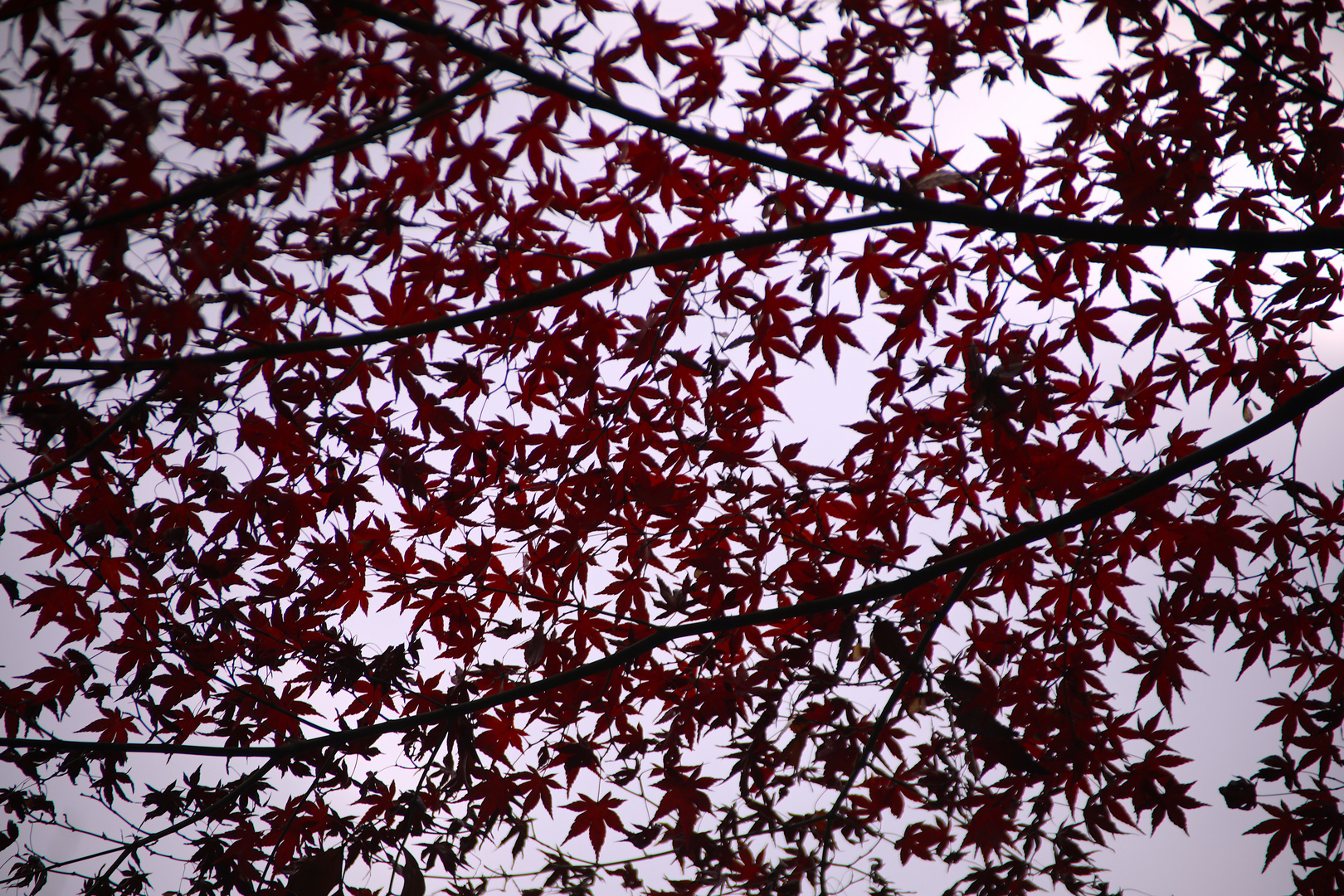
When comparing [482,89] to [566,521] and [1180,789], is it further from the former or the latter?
[1180,789]

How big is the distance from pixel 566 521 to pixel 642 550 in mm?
410

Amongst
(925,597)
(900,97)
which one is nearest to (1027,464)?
(925,597)

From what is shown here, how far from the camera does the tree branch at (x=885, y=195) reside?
5.16 feet

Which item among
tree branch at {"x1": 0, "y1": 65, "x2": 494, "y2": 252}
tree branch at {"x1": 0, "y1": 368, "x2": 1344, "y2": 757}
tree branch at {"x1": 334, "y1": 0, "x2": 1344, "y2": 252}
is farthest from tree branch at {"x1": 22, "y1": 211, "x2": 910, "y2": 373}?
tree branch at {"x1": 0, "y1": 368, "x2": 1344, "y2": 757}

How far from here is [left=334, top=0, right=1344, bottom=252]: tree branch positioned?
62.0 inches

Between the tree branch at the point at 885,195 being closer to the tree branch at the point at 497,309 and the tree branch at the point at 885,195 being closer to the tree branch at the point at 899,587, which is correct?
the tree branch at the point at 497,309

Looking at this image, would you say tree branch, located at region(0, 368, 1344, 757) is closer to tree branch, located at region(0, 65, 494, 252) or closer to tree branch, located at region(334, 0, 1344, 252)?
tree branch, located at region(334, 0, 1344, 252)

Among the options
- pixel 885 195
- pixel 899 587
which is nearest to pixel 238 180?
pixel 885 195

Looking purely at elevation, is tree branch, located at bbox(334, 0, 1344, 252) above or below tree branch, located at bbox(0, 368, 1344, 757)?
above

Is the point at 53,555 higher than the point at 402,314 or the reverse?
the reverse

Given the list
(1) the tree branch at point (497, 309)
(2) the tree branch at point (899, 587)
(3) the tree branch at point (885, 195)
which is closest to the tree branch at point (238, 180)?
(3) the tree branch at point (885, 195)

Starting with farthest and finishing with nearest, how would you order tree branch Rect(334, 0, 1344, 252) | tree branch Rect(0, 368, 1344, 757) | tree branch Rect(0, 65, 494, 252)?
tree branch Rect(0, 368, 1344, 757), tree branch Rect(334, 0, 1344, 252), tree branch Rect(0, 65, 494, 252)

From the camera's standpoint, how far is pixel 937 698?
1.92 m

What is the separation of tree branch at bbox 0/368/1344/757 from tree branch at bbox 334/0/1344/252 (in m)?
0.51
